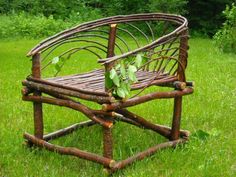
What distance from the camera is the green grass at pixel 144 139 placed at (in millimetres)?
3773

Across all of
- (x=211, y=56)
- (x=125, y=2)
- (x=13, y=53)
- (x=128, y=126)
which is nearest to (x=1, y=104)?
(x=128, y=126)

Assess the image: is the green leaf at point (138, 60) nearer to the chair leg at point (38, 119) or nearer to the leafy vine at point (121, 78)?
the leafy vine at point (121, 78)

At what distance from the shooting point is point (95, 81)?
4.04 metres

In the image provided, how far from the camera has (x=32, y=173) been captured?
3.68m

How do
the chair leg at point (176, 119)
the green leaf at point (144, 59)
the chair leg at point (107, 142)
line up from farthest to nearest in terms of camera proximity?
the chair leg at point (176, 119) < the green leaf at point (144, 59) < the chair leg at point (107, 142)

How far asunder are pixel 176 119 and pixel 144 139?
1.25ft

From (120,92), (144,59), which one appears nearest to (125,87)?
(120,92)

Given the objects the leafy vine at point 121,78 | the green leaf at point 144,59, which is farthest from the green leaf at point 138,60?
the green leaf at point 144,59

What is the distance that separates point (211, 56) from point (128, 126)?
19.0ft

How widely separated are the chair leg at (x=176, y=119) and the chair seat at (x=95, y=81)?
0.66 ft

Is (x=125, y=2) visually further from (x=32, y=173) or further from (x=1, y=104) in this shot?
(x=32, y=173)

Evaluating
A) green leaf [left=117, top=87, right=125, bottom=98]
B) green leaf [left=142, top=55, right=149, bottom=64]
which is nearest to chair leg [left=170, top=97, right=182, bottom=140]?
green leaf [left=142, top=55, right=149, bottom=64]

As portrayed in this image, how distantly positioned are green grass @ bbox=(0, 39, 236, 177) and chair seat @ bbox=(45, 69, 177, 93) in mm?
550

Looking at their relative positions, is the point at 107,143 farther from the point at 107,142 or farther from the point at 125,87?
the point at 125,87
